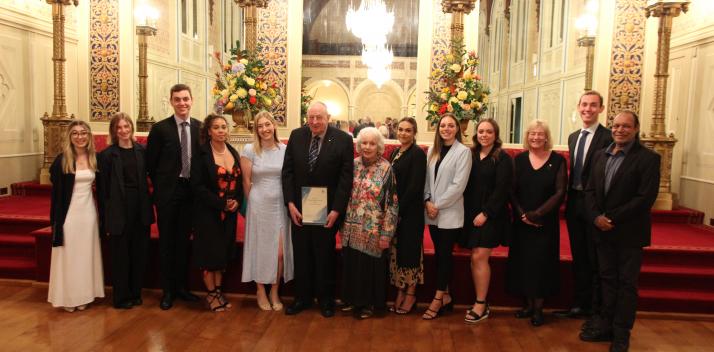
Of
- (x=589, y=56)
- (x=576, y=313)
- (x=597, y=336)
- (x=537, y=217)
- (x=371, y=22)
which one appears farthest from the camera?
(x=371, y=22)

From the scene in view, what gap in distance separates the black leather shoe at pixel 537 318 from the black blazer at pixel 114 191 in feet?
9.88

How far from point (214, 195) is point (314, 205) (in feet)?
2.43

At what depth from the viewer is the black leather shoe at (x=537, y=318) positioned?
3.80m

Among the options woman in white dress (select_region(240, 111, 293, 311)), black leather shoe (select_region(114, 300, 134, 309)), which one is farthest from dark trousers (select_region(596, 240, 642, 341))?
black leather shoe (select_region(114, 300, 134, 309))

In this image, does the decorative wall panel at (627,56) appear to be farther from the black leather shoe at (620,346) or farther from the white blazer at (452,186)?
the black leather shoe at (620,346)

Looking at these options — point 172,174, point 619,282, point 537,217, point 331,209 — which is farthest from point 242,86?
point 619,282

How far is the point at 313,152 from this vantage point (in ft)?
12.3

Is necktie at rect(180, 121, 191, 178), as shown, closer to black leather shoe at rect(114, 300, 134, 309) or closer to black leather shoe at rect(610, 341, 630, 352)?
black leather shoe at rect(114, 300, 134, 309)

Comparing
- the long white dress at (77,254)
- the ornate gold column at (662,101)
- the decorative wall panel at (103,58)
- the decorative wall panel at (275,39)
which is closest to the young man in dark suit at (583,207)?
the ornate gold column at (662,101)

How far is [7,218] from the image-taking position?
16.7ft

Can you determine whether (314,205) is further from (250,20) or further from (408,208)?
(250,20)

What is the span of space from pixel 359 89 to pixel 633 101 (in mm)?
12384

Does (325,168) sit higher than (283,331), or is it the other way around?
(325,168)

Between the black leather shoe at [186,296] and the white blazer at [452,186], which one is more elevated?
the white blazer at [452,186]
